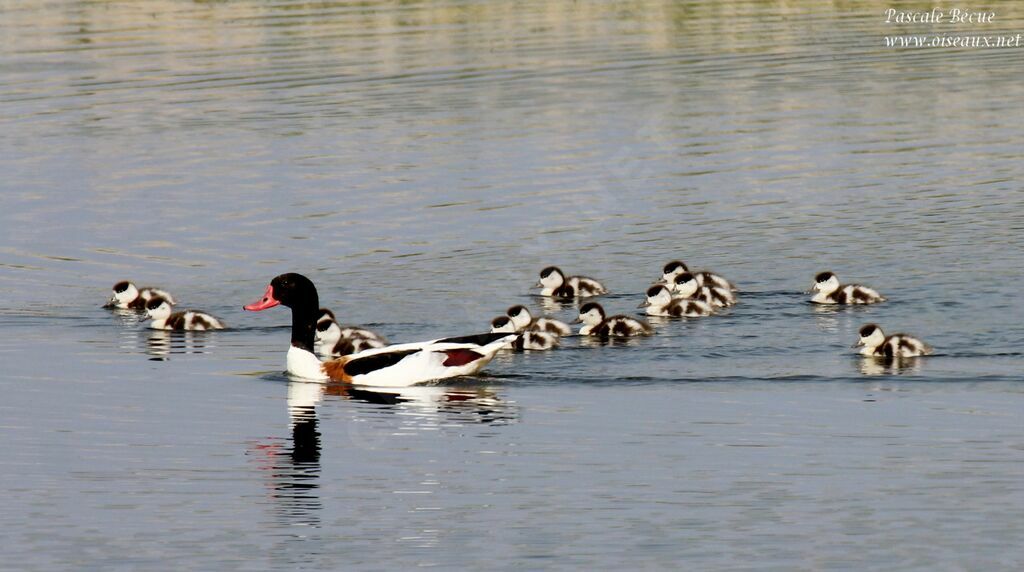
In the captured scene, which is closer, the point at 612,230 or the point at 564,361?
the point at 564,361

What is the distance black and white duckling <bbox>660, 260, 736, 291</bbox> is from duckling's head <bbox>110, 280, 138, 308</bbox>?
539cm

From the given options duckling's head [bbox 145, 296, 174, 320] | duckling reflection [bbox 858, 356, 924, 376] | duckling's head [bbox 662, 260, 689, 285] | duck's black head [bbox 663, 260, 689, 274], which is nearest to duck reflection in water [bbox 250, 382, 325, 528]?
duckling's head [bbox 145, 296, 174, 320]

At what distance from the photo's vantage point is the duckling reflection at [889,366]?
1644 cm

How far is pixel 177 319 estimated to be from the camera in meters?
19.4

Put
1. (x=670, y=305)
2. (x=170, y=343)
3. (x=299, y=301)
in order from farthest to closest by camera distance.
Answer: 1. (x=670, y=305)
2. (x=170, y=343)
3. (x=299, y=301)

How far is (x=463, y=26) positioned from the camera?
172ft

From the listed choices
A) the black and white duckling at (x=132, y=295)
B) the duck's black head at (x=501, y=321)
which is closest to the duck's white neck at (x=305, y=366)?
the duck's black head at (x=501, y=321)

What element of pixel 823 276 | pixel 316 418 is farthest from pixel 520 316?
pixel 316 418

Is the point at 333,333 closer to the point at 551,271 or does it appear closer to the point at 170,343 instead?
the point at 170,343

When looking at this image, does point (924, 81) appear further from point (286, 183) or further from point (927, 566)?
point (927, 566)

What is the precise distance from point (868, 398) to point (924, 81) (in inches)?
999

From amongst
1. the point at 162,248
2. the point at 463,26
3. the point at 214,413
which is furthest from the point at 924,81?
the point at 214,413

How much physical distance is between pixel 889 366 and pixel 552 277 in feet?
16.3

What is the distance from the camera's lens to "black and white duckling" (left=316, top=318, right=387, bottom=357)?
18.4 meters
